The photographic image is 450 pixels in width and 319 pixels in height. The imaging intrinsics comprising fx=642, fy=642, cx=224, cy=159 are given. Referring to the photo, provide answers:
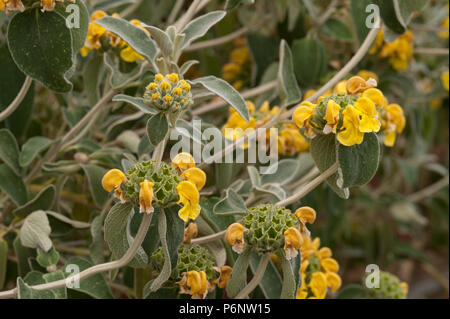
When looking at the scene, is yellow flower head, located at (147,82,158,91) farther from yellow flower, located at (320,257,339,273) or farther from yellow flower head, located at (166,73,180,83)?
yellow flower, located at (320,257,339,273)

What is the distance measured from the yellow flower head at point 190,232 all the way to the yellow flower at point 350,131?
0.63 feet

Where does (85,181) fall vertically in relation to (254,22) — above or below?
below

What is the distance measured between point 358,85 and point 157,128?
0.69 feet

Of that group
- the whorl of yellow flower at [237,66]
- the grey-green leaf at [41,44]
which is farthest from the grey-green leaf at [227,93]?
the whorl of yellow flower at [237,66]

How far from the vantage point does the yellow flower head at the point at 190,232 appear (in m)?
0.69

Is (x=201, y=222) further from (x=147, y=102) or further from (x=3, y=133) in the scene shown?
(x=3, y=133)

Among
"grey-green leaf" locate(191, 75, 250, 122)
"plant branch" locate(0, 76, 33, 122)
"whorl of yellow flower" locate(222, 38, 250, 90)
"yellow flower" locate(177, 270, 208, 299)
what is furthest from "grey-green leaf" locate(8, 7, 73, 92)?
"whorl of yellow flower" locate(222, 38, 250, 90)

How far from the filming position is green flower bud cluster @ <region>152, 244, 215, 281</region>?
67cm

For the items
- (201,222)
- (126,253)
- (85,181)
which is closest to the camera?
(126,253)

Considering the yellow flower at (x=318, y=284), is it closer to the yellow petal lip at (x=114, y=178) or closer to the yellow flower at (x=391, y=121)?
the yellow flower at (x=391, y=121)

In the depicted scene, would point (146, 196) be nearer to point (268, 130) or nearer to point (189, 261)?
point (189, 261)
